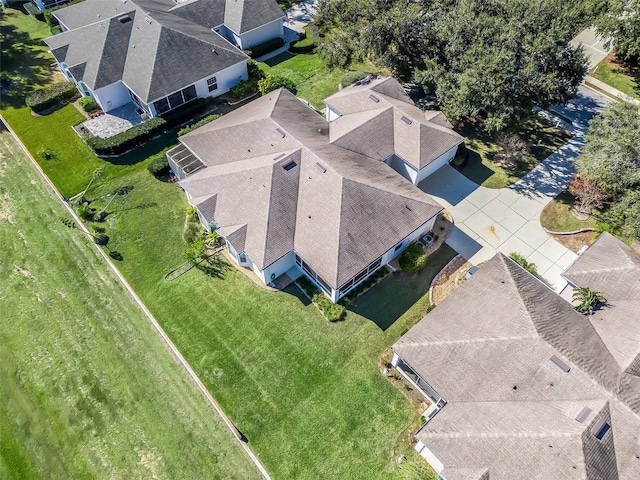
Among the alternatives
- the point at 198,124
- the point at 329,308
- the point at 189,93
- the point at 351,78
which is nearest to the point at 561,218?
the point at 329,308

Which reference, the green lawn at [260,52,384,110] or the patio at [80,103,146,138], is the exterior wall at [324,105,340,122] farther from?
the patio at [80,103,146,138]

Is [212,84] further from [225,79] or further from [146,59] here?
[146,59]

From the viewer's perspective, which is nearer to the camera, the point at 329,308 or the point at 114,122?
the point at 329,308

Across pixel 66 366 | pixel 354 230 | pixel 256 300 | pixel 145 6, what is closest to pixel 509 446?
pixel 354 230

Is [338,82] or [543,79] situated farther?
[338,82]

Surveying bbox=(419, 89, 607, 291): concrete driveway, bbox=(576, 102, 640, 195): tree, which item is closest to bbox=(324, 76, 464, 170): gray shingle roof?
bbox=(419, 89, 607, 291): concrete driveway

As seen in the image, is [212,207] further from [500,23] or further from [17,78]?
[17,78]

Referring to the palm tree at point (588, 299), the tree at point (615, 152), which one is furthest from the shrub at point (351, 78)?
the palm tree at point (588, 299)
